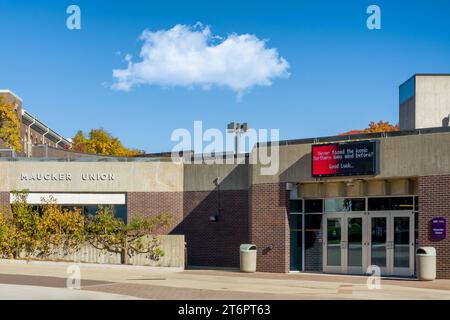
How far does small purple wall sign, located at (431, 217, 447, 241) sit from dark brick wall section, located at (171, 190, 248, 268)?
10.4 meters

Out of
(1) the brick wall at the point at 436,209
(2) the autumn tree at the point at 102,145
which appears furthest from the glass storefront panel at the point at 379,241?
(2) the autumn tree at the point at 102,145

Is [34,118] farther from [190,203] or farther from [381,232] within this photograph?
[381,232]

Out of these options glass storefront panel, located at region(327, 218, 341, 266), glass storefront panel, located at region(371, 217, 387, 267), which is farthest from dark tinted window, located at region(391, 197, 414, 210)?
glass storefront panel, located at region(327, 218, 341, 266)

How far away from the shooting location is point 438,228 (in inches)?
969

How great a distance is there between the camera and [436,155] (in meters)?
24.7

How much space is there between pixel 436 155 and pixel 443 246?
10.5 feet

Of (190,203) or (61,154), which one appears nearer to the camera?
(190,203)

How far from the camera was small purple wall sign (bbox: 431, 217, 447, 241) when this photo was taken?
24.5 metres

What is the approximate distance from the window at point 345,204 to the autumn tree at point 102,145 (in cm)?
6208

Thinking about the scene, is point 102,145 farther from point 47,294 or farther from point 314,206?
point 47,294

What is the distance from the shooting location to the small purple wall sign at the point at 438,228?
966 inches

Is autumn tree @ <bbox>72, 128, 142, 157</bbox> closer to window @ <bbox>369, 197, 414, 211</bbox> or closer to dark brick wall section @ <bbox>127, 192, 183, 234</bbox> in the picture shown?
dark brick wall section @ <bbox>127, 192, 183, 234</bbox>
